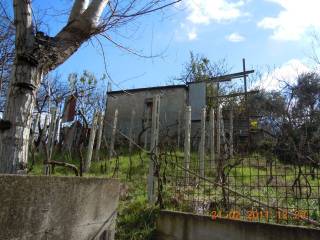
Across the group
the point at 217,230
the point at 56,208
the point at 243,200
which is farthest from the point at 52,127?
the point at 56,208

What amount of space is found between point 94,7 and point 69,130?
32.5 feet

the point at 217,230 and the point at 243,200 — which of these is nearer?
the point at 217,230

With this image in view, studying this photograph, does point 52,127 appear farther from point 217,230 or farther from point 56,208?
point 56,208

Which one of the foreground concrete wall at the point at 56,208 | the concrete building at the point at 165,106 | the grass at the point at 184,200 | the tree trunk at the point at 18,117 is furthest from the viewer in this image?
the concrete building at the point at 165,106

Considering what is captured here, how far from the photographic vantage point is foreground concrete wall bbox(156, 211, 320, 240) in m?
4.26

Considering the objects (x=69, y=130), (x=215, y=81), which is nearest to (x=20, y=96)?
(x=69, y=130)

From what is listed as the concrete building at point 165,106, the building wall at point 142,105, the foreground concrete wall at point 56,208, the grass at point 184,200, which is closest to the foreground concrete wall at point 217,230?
the grass at point 184,200

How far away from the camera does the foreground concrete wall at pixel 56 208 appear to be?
2.64 m

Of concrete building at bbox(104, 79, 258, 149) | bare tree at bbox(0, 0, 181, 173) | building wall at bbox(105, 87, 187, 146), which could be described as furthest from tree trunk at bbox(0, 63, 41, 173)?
building wall at bbox(105, 87, 187, 146)

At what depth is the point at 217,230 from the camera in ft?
15.6

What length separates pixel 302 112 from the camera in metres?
18.7
